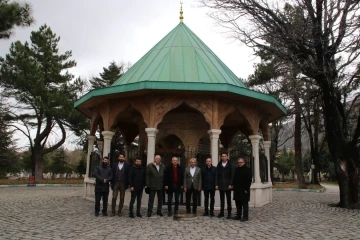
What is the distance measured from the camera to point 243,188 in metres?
7.90

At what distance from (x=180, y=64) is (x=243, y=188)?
507 cm

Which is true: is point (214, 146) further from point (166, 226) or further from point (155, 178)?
point (166, 226)

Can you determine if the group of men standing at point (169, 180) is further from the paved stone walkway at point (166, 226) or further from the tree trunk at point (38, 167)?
the tree trunk at point (38, 167)

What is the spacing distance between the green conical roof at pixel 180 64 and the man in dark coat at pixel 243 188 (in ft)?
11.1

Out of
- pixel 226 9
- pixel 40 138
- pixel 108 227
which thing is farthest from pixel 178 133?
pixel 40 138

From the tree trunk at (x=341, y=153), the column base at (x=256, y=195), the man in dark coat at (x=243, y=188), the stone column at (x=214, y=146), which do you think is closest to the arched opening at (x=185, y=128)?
the stone column at (x=214, y=146)

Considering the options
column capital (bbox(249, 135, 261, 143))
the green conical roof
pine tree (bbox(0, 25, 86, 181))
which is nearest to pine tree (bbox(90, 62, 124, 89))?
pine tree (bbox(0, 25, 86, 181))

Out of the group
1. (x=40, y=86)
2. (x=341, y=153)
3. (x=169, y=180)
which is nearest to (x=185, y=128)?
(x=169, y=180)

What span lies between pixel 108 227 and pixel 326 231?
4450 mm

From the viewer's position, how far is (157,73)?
35.2ft

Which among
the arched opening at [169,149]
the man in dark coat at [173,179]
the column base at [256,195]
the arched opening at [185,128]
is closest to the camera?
the man in dark coat at [173,179]

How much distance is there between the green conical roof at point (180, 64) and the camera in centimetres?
1056

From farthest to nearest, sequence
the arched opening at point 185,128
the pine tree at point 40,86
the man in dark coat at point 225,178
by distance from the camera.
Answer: the pine tree at point 40,86 → the arched opening at point 185,128 → the man in dark coat at point 225,178

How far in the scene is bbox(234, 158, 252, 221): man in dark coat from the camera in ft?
25.8
